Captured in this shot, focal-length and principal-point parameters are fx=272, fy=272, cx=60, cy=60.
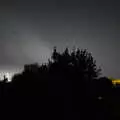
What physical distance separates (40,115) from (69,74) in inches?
351

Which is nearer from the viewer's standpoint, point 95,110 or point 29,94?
point 29,94

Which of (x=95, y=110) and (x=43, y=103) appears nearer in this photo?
(x=43, y=103)

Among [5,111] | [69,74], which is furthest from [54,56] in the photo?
[5,111]

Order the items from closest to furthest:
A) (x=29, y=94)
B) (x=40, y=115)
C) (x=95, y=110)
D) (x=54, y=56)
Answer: (x=40, y=115) < (x=29, y=94) < (x=95, y=110) < (x=54, y=56)

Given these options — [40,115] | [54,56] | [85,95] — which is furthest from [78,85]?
[54,56]

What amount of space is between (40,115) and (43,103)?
1236 millimetres

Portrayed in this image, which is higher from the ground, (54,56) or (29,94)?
(54,56)

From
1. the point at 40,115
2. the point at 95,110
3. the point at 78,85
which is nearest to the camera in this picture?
the point at 40,115

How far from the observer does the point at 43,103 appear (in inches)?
858

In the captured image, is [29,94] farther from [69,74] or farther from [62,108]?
[69,74]

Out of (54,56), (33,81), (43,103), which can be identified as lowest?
(43,103)

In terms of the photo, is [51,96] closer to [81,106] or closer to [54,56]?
[81,106]

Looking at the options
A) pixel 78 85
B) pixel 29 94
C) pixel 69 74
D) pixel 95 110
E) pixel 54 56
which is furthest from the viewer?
pixel 54 56

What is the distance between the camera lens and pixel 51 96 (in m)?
23.0
